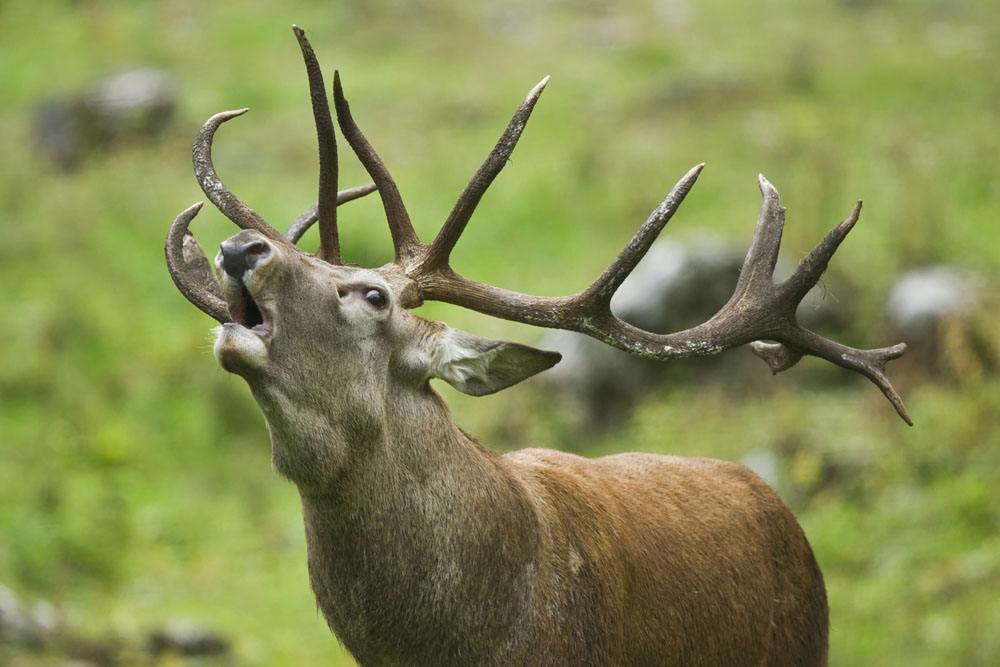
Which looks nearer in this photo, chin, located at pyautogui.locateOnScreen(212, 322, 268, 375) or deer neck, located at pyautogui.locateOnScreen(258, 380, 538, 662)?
chin, located at pyautogui.locateOnScreen(212, 322, 268, 375)

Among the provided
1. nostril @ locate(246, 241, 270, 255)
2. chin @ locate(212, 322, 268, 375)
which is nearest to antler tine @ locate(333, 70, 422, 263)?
nostril @ locate(246, 241, 270, 255)

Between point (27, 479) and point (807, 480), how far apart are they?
209 inches

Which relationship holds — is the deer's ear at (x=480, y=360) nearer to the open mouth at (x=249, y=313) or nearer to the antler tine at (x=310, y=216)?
the open mouth at (x=249, y=313)

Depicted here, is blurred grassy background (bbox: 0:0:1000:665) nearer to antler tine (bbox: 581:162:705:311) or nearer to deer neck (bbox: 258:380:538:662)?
deer neck (bbox: 258:380:538:662)

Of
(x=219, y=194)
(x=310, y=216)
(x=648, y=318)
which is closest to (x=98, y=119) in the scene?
(x=648, y=318)

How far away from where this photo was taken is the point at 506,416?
1022cm

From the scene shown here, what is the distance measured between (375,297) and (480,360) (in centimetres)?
42

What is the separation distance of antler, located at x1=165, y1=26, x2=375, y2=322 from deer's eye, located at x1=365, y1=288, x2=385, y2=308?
1.07 ft

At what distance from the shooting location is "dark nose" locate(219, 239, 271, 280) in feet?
13.9

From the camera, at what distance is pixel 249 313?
4.44 meters

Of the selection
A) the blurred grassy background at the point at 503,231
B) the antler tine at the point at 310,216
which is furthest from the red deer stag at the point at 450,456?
the blurred grassy background at the point at 503,231

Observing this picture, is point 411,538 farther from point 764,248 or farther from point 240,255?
point 764,248

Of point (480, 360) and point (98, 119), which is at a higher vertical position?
point (480, 360)

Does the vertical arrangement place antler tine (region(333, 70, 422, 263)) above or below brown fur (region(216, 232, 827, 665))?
above
